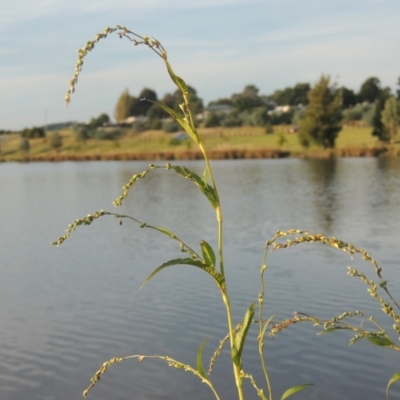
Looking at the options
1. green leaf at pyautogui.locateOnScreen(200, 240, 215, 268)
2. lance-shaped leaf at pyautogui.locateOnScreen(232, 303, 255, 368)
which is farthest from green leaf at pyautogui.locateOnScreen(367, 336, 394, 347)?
green leaf at pyautogui.locateOnScreen(200, 240, 215, 268)

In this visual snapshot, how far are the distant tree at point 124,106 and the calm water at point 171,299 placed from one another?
109 meters

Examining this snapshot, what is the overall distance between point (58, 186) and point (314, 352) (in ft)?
98.9

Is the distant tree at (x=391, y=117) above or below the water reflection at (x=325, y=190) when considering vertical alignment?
above

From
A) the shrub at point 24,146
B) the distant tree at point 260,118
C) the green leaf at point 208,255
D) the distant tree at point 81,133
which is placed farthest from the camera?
the shrub at point 24,146

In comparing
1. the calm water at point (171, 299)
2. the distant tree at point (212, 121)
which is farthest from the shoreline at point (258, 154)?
the calm water at point (171, 299)

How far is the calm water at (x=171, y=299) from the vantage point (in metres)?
Result: 7.30

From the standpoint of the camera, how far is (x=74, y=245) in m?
16.2

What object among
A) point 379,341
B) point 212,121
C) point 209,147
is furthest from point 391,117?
point 379,341

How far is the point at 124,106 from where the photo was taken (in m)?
132

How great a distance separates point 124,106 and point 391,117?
83667 mm

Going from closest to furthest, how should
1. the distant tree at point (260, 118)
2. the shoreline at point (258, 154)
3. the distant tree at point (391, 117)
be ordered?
1. the shoreline at point (258, 154)
2. the distant tree at point (391, 117)
3. the distant tree at point (260, 118)

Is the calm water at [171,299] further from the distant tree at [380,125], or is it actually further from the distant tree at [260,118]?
the distant tree at [260,118]

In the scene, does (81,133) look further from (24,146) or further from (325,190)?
(325,190)

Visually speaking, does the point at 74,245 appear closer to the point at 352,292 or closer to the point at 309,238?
the point at 352,292
